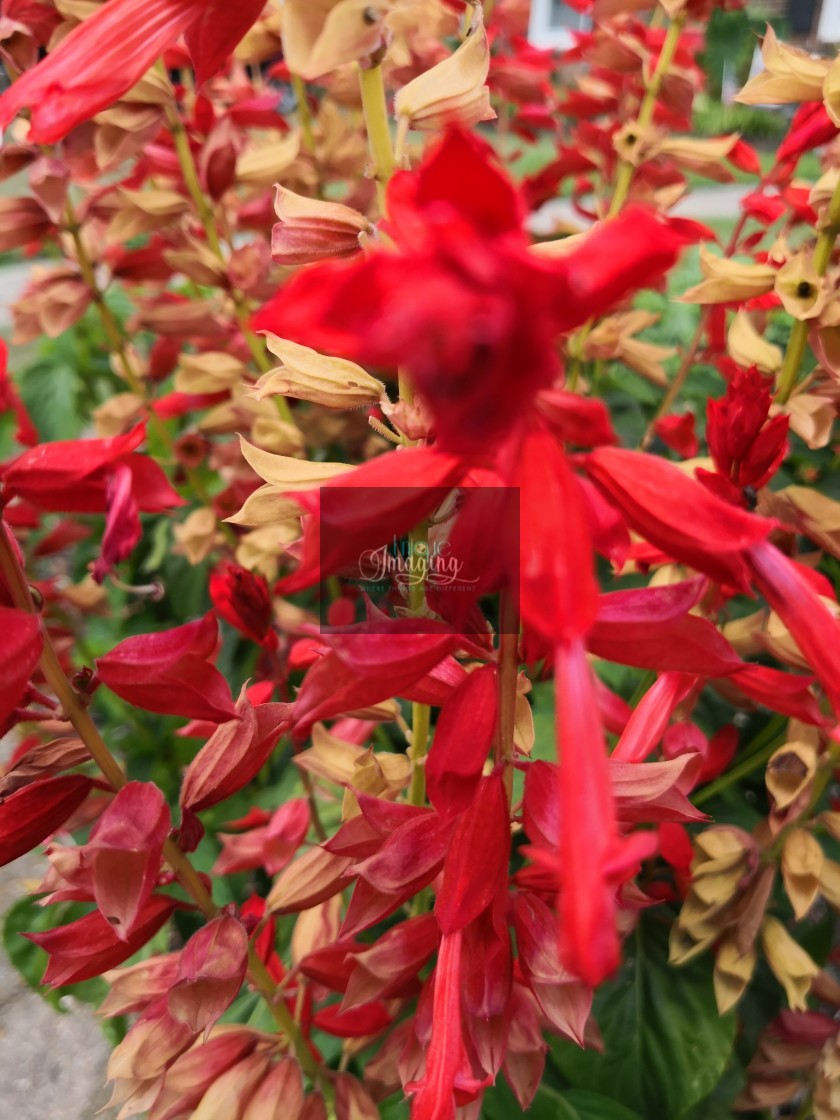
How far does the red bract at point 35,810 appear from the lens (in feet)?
1.20

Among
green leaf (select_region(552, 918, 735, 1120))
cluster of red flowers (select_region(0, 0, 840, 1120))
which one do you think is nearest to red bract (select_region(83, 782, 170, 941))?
cluster of red flowers (select_region(0, 0, 840, 1120))

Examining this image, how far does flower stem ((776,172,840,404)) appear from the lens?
0.51m

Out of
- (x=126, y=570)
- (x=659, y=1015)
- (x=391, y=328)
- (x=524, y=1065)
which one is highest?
(x=391, y=328)

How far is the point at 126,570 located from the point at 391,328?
3.19 feet

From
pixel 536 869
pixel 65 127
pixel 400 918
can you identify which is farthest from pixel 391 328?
pixel 400 918

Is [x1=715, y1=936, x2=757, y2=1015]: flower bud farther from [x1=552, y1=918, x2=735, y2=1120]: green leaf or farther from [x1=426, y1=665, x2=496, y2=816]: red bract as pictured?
[x1=426, y1=665, x2=496, y2=816]: red bract

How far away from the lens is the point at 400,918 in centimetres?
66

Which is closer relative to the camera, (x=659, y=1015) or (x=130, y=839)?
(x=130, y=839)

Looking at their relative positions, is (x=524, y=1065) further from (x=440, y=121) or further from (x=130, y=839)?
(x=440, y=121)

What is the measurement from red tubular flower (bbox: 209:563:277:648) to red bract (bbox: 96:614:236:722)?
0.44ft

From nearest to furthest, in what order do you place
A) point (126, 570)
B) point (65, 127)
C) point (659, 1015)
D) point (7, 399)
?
1. point (65, 127)
2. point (659, 1015)
3. point (7, 399)
4. point (126, 570)

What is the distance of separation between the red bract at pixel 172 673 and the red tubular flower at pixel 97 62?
0.65 ft

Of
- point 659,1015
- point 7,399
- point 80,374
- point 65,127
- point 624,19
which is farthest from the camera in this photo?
point 80,374

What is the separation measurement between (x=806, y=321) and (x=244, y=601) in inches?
15.5
